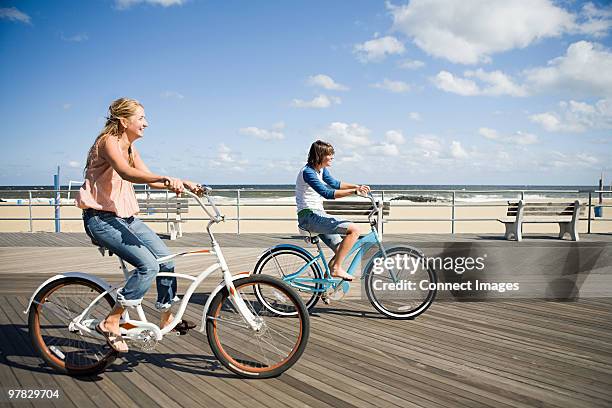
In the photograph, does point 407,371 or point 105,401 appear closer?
point 105,401

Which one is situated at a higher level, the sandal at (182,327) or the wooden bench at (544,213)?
the wooden bench at (544,213)

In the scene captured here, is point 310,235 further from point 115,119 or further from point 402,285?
point 115,119

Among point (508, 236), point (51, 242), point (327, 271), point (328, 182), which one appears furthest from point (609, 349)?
point (51, 242)

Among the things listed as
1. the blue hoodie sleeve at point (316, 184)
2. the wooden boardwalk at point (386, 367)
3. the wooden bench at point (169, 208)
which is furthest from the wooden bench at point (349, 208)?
the blue hoodie sleeve at point (316, 184)

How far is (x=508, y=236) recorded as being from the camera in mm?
11195

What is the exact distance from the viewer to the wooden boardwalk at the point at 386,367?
297 cm

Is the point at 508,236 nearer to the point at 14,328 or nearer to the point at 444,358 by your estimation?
the point at 444,358

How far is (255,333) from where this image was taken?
338cm

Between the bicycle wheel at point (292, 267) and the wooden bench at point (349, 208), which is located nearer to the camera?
the bicycle wheel at point (292, 267)

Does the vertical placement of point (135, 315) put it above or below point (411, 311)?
above

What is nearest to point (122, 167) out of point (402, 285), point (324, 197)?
point (324, 197)

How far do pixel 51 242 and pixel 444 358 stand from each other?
30.3ft

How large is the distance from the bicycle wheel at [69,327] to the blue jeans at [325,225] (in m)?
1.90

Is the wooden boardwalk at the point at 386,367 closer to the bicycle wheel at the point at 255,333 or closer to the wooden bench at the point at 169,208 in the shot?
the bicycle wheel at the point at 255,333
